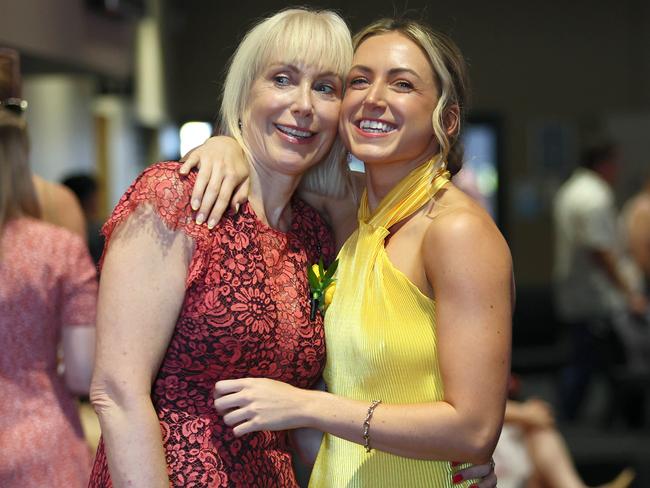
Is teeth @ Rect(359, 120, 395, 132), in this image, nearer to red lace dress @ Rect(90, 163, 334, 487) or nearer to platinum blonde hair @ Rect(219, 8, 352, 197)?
platinum blonde hair @ Rect(219, 8, 352, 197)

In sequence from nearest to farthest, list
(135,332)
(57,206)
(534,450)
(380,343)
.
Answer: (135,332) < (380,343) < (57,206) < (534,450)

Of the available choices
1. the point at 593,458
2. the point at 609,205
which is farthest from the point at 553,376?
the point at 593,458

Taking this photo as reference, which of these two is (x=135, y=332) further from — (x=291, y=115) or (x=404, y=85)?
(x=404, y=85)

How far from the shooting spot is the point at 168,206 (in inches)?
86.5

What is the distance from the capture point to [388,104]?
2.32m

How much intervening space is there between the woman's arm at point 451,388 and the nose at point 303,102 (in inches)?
15.2

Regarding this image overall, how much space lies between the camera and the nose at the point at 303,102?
235 cm

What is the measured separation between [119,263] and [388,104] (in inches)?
25.5

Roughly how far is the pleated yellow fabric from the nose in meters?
0.26

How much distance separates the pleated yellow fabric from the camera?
2266 millimetres

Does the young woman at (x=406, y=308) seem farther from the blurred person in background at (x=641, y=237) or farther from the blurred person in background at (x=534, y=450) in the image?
the blurred person in background at (x=641, y=237)

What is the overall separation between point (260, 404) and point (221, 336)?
16cm

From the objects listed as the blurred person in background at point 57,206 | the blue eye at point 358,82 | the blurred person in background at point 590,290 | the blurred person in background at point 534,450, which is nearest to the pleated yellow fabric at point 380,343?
the blue eye at point 358,82

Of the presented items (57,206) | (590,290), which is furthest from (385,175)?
(590,290)
